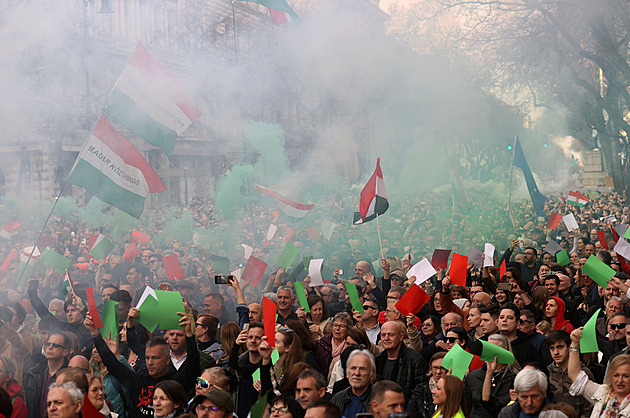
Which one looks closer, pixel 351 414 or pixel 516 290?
pixel 351 414

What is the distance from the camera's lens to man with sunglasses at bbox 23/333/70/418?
15.7 ft

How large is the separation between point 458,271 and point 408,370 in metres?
2.41

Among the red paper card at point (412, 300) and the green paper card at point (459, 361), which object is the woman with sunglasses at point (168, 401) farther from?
the red paper card at point (412, 300)

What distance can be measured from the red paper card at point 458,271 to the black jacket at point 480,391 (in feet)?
8.09

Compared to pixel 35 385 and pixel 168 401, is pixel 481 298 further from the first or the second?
pixel 35 385

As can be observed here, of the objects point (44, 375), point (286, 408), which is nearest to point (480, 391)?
point (286, 408)

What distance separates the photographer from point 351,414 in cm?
417

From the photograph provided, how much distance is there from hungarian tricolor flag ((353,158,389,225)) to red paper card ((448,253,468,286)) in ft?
8.86

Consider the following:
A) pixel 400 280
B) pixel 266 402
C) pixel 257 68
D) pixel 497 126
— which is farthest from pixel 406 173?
pixel 266 402

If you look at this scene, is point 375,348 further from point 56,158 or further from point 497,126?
point 497,126

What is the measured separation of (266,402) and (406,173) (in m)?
16.3

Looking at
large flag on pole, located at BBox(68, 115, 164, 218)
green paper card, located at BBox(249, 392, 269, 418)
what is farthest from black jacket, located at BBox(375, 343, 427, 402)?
large flag on pole, located at BBox(68, 115, 164, 218)

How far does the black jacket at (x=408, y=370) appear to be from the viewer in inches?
186

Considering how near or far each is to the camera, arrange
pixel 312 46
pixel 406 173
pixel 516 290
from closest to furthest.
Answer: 1. pixel 516 290
2. pixel 312 46
3. pixel 406 173
